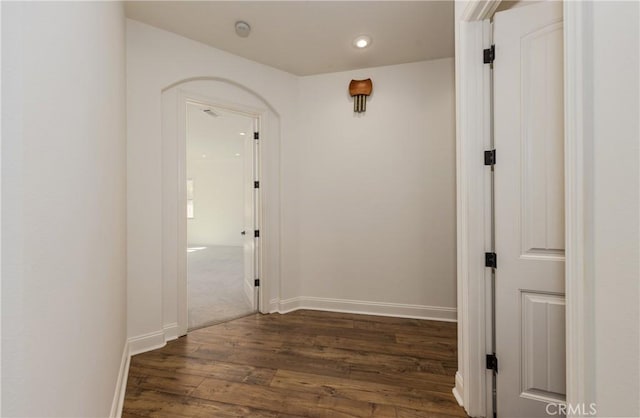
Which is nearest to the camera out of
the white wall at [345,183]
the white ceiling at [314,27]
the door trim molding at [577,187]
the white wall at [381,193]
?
the door trim molding at [577,187]

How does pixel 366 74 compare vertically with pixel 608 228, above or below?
above

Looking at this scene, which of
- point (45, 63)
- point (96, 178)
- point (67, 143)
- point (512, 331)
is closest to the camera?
point (45, 63)

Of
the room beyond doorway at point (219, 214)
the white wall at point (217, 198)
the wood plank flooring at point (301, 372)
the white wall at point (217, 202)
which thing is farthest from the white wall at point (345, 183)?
the white wall at point (217, 202)

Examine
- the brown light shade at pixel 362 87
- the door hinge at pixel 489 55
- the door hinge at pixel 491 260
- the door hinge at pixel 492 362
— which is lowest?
the door hinge at pixel 492 362

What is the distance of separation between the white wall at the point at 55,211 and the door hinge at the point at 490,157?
188cm

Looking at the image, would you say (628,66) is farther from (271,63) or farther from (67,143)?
(271,63)

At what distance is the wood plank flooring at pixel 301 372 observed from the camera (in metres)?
1.74

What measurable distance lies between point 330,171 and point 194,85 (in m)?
1.68

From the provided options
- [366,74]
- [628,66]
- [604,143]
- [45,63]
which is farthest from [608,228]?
[366,74]

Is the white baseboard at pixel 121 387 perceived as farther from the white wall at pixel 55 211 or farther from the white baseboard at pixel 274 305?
the white baseboard at pixel 274 305

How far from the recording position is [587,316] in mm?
776

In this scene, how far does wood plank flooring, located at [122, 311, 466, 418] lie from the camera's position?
1737 millimetres

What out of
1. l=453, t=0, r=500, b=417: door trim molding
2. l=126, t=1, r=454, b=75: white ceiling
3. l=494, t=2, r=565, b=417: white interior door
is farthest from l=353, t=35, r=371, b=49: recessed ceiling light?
l=494, t=2, r=565, b=417: white interior door

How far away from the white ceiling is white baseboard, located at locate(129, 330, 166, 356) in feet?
8.87
